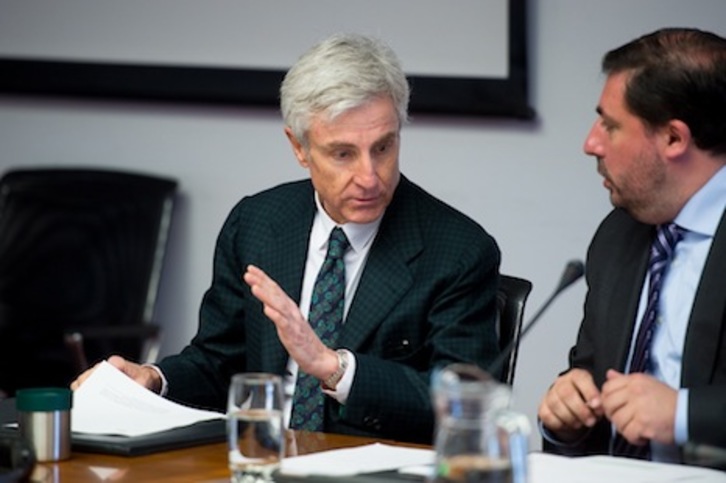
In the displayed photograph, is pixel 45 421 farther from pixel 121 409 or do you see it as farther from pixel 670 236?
pixel 670 236

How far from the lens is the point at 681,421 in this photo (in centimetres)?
235

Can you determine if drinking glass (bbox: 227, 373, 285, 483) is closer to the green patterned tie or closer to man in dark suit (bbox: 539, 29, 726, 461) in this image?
man in dark suit (bbox: 539, 29, 726, 461)

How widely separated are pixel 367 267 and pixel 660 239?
59 cm

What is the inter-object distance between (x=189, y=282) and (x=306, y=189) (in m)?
1.69

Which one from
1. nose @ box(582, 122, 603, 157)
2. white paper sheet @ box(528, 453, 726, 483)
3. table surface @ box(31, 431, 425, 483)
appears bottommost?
table surface @ box(31, 431, 425, 483)

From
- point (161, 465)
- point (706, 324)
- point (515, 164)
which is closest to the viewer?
point (161, 465)

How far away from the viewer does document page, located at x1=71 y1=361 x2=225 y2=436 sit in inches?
98.4

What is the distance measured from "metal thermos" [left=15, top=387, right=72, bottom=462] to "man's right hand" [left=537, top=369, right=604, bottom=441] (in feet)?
2.68

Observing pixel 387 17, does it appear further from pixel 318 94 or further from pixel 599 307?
pixel 599 307

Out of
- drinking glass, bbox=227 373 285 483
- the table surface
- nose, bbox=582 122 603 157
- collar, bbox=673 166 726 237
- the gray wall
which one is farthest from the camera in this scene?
the gray wall

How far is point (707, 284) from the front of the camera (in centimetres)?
250

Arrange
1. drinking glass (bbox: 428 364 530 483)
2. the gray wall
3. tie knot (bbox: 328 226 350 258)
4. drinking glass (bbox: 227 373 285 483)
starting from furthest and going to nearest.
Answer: the gray wall < tie knot (bbox: 328 226 350 258) < drinking glass (bbox: 227 373 285 483) < drinking glass (bbox: 428 364 530 483)

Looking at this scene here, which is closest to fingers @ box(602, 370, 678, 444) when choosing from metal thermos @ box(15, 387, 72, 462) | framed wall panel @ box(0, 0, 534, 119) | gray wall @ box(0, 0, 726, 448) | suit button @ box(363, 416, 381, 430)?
suit button @ box(363, 416, 381, 430)

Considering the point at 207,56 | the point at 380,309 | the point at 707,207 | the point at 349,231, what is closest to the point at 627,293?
the point at 707,207
